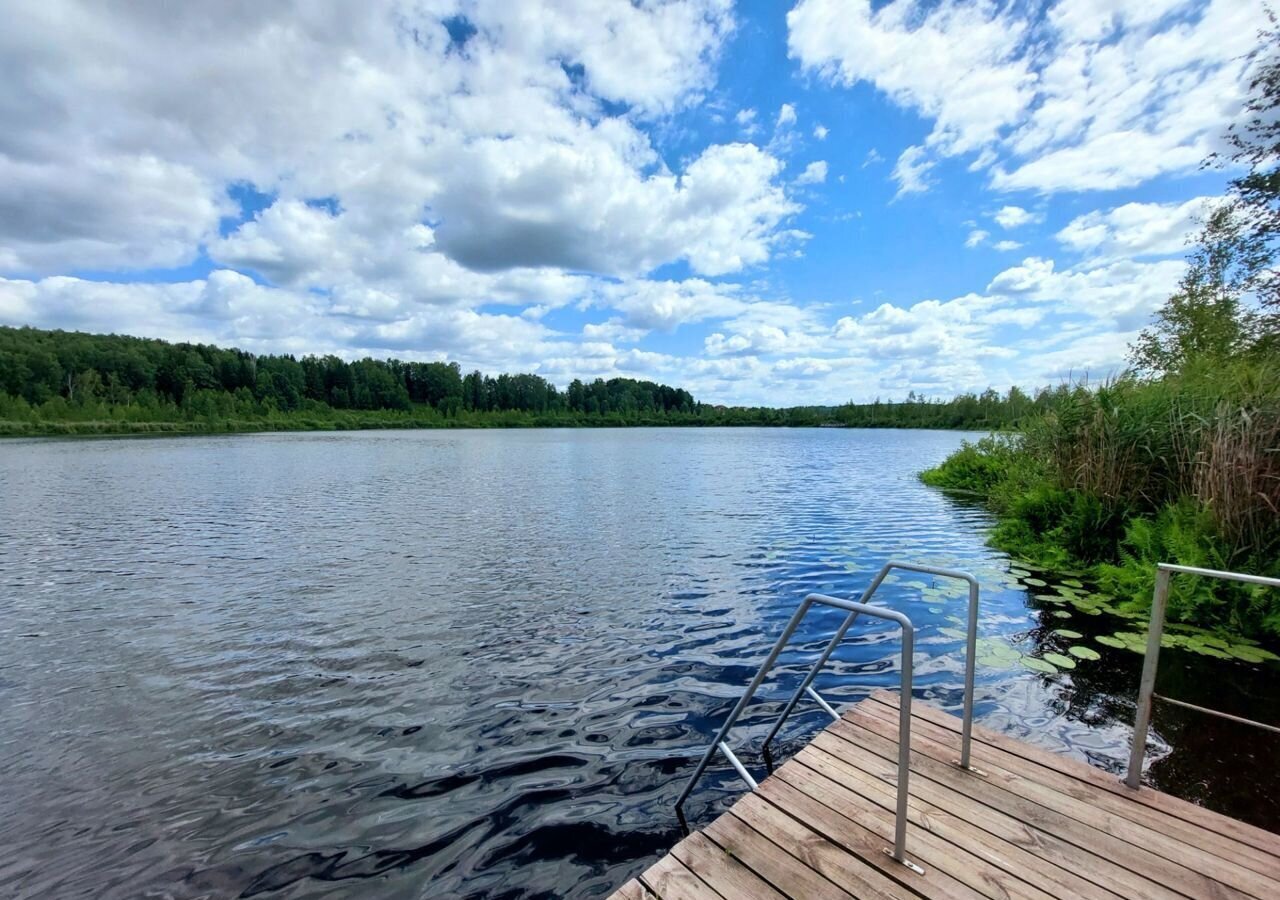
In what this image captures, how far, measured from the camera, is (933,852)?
3215 millimetres

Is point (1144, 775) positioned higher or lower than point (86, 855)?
higher

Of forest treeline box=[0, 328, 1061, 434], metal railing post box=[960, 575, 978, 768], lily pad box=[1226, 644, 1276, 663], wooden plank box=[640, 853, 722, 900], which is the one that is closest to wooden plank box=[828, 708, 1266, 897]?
metal railing post box=[960, 575, 978, 768]

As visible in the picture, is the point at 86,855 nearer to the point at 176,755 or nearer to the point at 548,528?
the point at 176,755

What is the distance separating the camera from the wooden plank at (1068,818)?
3033 millimetres

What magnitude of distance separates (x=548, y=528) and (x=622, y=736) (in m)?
12.0

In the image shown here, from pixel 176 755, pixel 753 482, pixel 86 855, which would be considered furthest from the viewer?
pixel 753 482

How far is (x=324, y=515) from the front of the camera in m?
20.0

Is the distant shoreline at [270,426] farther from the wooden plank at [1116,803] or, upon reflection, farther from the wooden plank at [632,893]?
the wooden plank at [1116,803]

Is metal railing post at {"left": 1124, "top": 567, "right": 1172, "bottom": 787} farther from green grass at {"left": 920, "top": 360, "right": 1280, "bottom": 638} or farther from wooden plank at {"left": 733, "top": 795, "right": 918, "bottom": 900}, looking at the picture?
green grass at {"left": 920, "top": 360, "right": 1280, "bottom": 638}

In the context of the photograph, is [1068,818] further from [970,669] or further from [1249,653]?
[1249,653]

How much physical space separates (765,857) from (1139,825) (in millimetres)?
2403

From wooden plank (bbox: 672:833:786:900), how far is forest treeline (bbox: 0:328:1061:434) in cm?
7307

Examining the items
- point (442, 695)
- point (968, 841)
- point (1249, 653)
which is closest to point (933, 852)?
point (968, 841)

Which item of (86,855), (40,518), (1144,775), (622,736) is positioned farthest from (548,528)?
(40,518)
